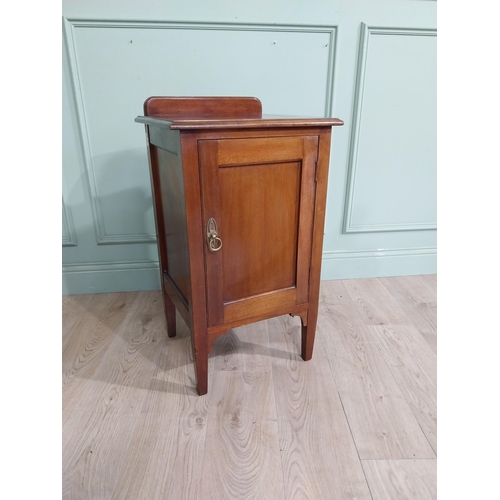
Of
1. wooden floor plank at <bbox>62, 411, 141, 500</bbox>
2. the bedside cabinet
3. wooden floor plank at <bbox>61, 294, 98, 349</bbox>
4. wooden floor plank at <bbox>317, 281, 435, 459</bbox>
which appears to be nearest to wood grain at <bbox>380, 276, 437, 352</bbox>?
wooden floor plank at <bbox>317, 281, 435, 459</bbox>

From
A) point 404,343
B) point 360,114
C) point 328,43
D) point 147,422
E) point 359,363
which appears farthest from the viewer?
point 360,114

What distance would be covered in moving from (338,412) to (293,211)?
23.1 inches

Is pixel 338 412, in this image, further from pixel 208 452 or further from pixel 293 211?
pixel 293 211

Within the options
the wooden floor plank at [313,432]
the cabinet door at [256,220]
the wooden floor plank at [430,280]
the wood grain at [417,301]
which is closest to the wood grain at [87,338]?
the cabinet door at [256,220]

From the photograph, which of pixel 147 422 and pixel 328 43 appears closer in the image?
pixel 147 422

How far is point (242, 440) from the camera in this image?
1004mm

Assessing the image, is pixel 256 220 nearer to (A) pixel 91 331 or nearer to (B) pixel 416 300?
(A) pixel 91 331

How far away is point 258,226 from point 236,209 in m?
0.08

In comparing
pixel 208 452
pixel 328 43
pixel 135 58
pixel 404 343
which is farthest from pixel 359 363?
pixel 135 58

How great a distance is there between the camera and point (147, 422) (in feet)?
3.49

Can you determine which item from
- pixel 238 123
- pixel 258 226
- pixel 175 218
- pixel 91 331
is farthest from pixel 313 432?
pixel 91 331

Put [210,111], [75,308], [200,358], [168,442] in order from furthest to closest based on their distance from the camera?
[75,308] < [210,111] < [200,358] < [168,442]

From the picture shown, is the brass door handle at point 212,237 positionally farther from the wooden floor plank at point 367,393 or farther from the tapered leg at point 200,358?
the wooden floor plank at point 367,393

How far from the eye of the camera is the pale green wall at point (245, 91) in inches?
56.8
